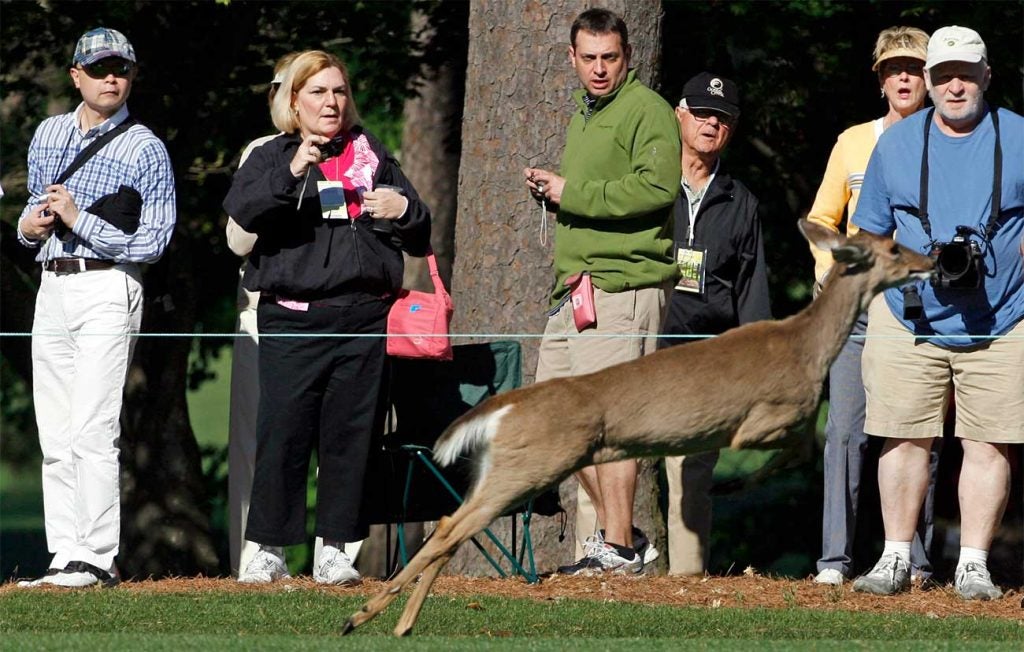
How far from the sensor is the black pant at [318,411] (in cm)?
883

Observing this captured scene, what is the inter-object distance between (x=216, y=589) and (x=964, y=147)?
14.2 feet

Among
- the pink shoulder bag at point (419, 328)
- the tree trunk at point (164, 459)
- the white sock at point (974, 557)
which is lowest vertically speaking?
the tree trunk at point (164, 459)

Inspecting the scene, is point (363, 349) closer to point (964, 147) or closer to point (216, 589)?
point (216, 589)

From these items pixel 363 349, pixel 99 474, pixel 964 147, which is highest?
pixel 964 147

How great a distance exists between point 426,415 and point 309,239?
1.37m

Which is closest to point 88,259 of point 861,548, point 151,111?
point 151,111

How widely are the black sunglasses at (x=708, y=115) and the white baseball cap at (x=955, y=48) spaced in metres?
1.35

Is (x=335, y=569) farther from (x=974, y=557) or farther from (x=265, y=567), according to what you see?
(x=974, y=557)

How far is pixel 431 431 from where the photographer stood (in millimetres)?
9625

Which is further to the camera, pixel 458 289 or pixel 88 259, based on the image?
pixel 458 289

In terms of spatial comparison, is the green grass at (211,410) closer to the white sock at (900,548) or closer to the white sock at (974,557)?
the white sock at (900,548)

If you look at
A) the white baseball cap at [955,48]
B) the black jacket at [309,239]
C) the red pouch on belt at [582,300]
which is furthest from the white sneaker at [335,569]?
the white baseball cap at [955,48]

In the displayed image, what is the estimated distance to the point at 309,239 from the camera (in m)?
8.78

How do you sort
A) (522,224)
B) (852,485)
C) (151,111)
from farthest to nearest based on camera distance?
1. (151,111)
2. (522,224)
3. (852,485)
